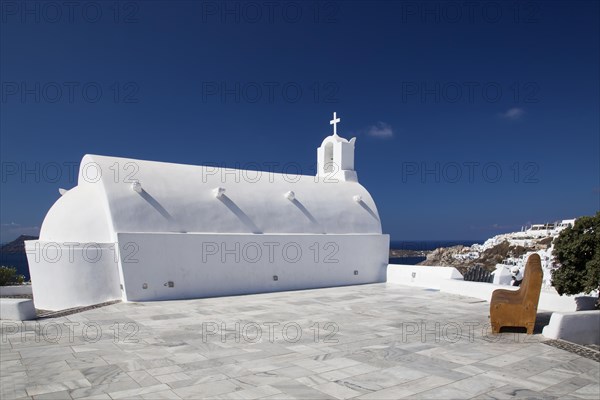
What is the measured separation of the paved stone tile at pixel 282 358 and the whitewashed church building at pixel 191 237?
6.42 ft

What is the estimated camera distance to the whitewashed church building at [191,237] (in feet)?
41.8

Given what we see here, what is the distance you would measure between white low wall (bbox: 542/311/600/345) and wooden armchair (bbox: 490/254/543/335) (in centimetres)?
51

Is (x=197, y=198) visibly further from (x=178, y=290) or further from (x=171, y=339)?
(x=171, y=339)

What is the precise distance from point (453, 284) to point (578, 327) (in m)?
6.72

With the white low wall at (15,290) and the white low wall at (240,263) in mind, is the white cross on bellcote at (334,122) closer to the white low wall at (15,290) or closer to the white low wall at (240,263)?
the white low wall at (240,263)

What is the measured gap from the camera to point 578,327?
8.21m

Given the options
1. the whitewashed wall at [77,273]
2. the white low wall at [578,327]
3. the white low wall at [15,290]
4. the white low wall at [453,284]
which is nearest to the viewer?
the white low wall at [578,327]

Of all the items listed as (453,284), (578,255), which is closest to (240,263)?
(453,284)

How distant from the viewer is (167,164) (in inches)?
612

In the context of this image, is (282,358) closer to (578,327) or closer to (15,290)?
(578,327)

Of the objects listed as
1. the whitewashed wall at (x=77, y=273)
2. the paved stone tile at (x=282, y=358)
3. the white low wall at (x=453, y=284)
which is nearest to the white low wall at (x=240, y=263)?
the whitewashed wall at (x=77, y=273)

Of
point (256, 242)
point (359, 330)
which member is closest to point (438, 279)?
point (256, 242)

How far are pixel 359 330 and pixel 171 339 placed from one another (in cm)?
384

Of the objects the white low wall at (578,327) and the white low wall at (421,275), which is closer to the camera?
the white low wall at (578,327)
